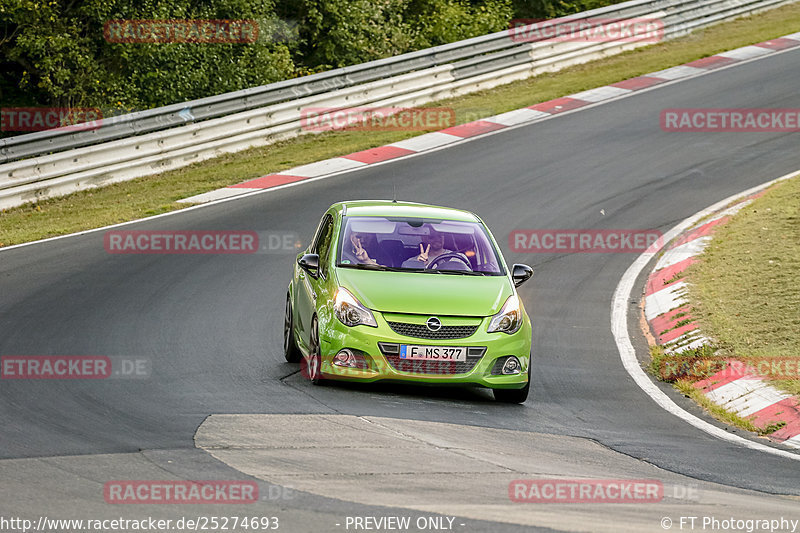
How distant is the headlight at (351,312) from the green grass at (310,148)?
8.37 meters

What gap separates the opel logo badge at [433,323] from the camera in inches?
380

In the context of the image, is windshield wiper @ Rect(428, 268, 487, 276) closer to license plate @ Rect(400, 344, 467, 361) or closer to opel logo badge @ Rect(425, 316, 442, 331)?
opel logo badge @ Rect(425, 316, 442, 331)

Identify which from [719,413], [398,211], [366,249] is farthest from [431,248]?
[719,413]

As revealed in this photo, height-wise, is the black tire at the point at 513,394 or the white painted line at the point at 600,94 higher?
the white painted line at the point at 600,94

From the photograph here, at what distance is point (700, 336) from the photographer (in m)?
12.6

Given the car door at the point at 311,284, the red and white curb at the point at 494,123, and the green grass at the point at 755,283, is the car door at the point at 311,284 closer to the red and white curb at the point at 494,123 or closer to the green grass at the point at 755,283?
the green grass at the point at 755,283

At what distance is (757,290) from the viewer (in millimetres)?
13805

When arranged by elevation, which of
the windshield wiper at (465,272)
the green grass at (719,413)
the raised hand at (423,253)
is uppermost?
the raised hand at (423,253)

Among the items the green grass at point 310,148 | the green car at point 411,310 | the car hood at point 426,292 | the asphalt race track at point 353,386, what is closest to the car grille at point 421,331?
the green car at point 411,310

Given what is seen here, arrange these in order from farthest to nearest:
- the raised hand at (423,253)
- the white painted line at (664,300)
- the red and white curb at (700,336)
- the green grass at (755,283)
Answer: the white painted line at (664,300) < the green grass at (755,283) < the raised hand at (423,253) < the red and white curb at (700,336)

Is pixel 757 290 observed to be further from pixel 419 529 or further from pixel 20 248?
pixel 20 248

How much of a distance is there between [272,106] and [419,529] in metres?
18.3

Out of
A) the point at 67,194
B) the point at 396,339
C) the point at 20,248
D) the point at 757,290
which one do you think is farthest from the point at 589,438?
the point at 67,194

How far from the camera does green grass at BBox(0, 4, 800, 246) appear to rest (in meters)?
18.2
